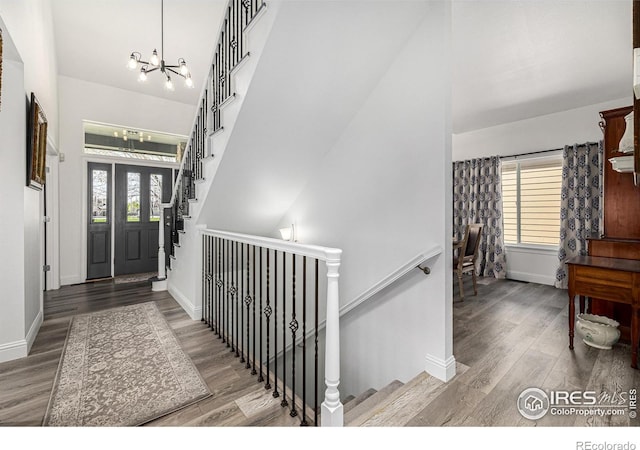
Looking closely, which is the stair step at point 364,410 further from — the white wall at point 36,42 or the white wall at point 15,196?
the white wall at point 36,42

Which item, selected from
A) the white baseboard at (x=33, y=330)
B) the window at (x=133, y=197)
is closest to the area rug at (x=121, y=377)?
the white baseboard at (x=33, y=330)

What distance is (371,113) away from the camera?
244cm

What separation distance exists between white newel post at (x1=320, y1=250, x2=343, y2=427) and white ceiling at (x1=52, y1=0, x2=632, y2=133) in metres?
2.41

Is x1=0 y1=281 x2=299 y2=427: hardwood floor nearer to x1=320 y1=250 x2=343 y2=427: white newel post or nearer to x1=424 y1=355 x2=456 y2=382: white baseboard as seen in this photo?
x1=320 y1=250 x2=343 y2=427: white newel post

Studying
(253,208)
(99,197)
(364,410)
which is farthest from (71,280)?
(364,410)

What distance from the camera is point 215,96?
2.66m

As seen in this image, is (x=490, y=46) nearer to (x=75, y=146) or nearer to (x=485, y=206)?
(x=485, y=206)

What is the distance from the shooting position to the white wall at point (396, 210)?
1913 millimetres

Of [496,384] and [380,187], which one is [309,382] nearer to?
[496,384]

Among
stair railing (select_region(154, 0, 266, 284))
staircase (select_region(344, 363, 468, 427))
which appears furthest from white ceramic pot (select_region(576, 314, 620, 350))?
stair railing (select_region(154, 0, 266, 284))

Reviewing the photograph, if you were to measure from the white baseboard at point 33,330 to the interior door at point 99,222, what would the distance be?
7.24 ft

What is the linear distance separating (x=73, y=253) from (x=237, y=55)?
442cm

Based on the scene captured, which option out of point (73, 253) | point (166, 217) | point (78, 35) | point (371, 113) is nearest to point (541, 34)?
point (371, 113)

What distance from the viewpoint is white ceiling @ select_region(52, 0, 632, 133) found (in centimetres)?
236
